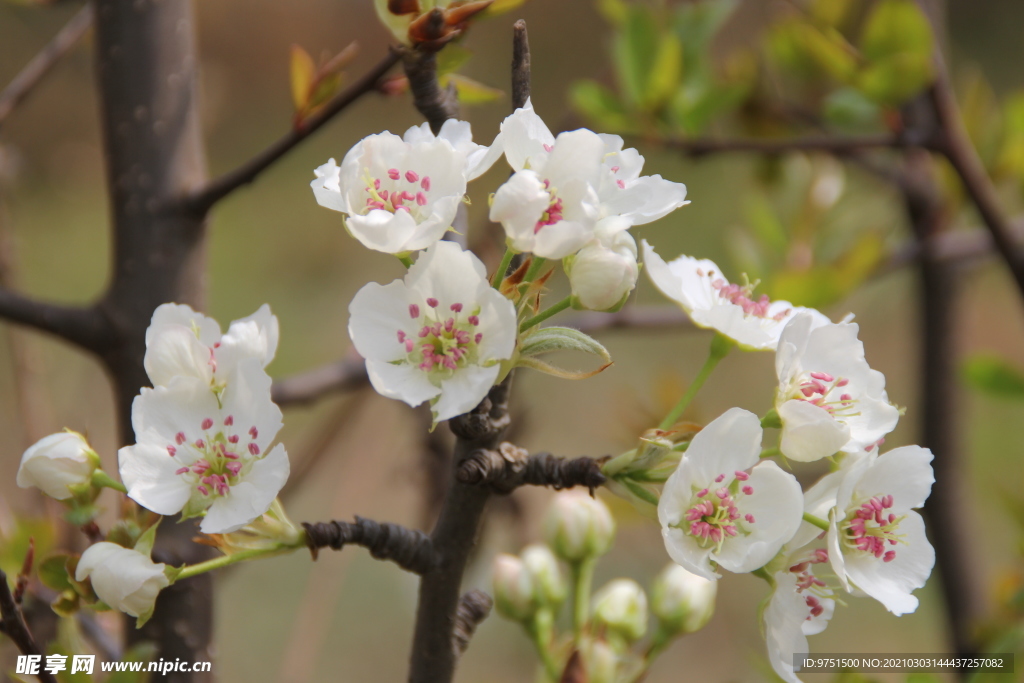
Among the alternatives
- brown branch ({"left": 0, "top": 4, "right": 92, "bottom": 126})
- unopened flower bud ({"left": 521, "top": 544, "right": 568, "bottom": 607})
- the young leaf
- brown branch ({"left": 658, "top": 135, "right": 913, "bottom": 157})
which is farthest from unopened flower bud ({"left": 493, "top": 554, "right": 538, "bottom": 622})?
brown branch ({"left": 0, "top": 4, "right": 92, "bottom": 126})

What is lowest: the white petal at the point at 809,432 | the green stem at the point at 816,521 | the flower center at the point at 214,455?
the green stem at the point at 816,521

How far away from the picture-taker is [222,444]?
19.4 inches

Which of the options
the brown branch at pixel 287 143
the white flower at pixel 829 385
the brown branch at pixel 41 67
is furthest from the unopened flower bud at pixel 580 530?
the brown branch at pixel 41 67

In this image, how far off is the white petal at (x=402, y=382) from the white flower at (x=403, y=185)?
0.21 feet

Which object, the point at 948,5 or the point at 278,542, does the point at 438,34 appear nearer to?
the point at 278,542

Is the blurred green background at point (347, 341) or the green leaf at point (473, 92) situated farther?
the blurred green background at point (347, 341)

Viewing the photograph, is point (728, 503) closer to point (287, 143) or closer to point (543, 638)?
point (543, 638)

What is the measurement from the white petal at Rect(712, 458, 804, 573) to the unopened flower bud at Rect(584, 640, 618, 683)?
18 cm

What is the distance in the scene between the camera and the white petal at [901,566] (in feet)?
1.66

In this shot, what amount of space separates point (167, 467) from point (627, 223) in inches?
11.8

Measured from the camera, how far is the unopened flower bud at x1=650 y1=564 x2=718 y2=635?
0.72 metres

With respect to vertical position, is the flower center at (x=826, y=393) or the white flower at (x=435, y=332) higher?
the white flower at (x=435, y=332)

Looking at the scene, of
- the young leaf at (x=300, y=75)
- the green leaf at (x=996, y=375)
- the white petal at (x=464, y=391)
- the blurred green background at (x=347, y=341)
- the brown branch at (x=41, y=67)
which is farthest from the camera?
the blurred green background at (x=347, y=341)

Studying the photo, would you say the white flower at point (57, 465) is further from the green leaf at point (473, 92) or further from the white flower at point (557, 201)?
the green leaf at point (473, 92)
